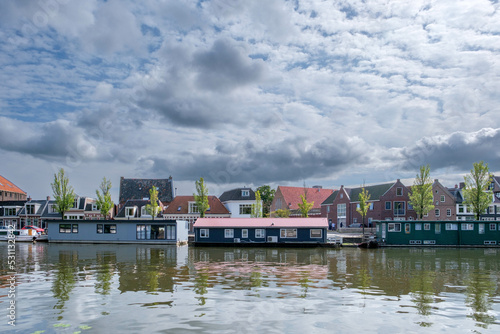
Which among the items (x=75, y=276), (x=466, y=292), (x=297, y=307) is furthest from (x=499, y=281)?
(x=75, y=276)

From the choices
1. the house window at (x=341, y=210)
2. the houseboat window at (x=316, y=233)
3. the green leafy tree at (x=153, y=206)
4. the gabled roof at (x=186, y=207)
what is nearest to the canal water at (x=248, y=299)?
the houseboat window at (x=316, y=233)

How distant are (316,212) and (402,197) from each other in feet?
78.7

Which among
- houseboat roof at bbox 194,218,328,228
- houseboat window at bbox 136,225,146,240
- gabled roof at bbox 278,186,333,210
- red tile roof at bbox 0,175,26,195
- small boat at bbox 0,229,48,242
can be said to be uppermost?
red tile roof at bbox 0,175,26,195

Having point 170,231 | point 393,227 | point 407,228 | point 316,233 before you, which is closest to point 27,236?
point 170,231

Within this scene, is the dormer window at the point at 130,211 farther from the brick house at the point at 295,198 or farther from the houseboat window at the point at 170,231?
the brick house at the point at 295,198

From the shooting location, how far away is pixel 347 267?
122 feet

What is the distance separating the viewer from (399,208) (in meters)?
91.9

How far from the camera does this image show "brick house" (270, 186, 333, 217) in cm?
10911

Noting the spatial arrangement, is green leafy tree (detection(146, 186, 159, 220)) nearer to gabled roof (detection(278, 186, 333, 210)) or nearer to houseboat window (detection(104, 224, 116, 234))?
houseboat window (detection(104, 224, 116, 234))

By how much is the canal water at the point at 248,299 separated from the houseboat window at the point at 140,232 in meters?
32.5

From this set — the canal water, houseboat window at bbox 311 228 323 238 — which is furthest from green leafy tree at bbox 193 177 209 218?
the canal water

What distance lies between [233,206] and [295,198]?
22989mm

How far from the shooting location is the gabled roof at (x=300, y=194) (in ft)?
362

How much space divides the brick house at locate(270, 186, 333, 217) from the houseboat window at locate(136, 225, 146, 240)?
4446cm
